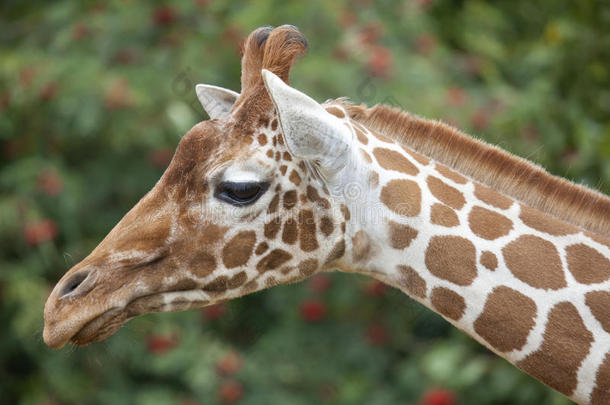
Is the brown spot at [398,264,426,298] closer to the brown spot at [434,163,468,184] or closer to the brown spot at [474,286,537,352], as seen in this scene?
the brown spot at [474,286,537,352]

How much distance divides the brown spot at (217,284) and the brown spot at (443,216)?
75 cm

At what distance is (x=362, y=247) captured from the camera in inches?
97.1

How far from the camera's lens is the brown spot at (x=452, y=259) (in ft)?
7.82

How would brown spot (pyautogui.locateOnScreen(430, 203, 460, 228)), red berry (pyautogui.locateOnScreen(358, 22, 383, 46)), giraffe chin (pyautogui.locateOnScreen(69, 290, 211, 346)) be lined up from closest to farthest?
giraffe chin (pyautogui.locateOnScreen(69, 290, 211, 346)), brown spot (pyautogui.locateOnScreen(430, 203, 460, 228)), red berry (pyautogui.locateOnScreen(358, 22, 383, 46))

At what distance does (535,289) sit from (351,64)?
11.6 ft

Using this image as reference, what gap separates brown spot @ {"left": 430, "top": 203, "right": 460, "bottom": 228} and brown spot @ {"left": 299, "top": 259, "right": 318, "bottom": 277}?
44 cm

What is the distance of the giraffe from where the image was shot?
2301 mm

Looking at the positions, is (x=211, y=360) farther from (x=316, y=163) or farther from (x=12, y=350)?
(x=316, y=163)

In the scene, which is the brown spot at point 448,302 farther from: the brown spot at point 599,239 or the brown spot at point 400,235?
the brown spot at point 599,239

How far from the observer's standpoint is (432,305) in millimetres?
2416

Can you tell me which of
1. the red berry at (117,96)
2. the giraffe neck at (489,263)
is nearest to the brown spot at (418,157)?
the giraffe neck at (489,263)

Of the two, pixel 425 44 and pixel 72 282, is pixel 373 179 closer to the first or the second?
pixel 72 282

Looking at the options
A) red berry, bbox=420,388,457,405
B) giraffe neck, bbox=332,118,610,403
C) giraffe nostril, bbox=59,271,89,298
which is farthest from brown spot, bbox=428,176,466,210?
red berry, bbox=420,388,457,405

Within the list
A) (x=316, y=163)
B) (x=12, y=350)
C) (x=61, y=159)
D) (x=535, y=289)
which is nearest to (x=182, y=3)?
(x=61, y=159)
